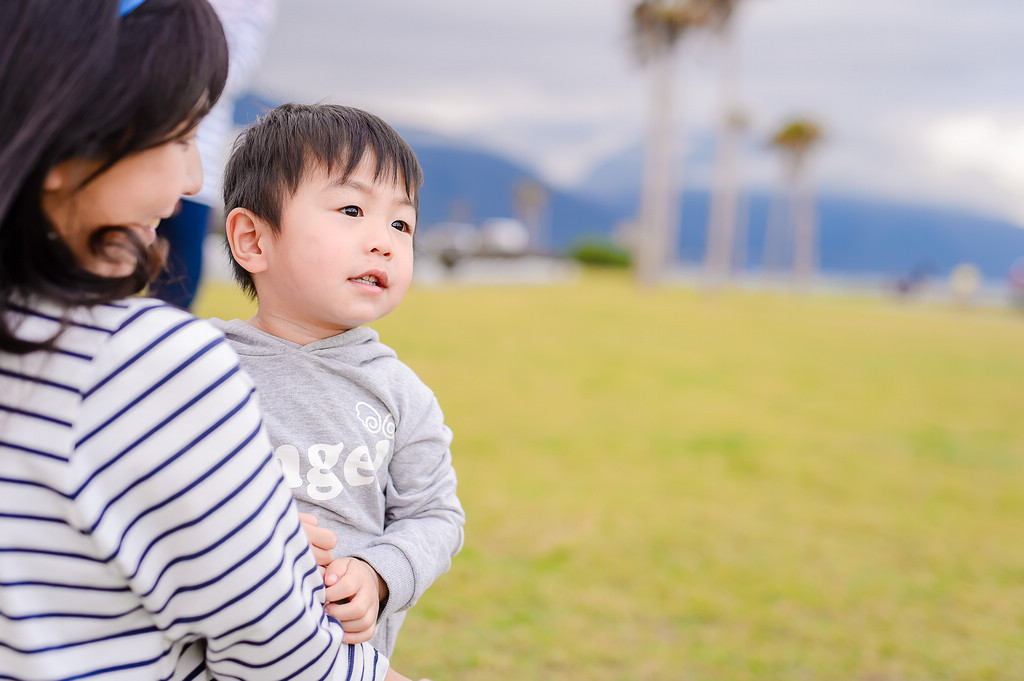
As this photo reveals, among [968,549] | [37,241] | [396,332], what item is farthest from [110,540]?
[396,332]

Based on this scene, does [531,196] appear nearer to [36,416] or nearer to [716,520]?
[716,520]

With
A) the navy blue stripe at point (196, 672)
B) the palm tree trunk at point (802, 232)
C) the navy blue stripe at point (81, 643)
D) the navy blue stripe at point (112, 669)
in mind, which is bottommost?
the navy blue stripe at point (196, 672)

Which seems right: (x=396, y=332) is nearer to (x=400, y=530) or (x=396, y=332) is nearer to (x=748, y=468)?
(x=748, y=468)

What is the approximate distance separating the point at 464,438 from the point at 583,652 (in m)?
2.42

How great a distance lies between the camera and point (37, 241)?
74 cm

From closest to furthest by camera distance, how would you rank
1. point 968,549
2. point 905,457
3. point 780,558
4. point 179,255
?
point 179,255 → point 780,558 → point 968,549 → point 905,457

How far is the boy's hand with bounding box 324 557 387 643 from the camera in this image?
3.00ft

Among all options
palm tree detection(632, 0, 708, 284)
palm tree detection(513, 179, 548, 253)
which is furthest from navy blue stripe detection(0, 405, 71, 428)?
palm tree detection(513, 179, 548, 253)

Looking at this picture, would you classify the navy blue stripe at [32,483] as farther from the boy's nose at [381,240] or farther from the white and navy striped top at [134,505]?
the boy's nose at [381,240]

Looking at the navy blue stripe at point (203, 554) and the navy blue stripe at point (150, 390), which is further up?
the navy blue stripe at point (150, 390)

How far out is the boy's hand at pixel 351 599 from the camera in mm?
915

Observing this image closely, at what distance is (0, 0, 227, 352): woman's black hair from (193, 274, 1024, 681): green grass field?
1.97 meters

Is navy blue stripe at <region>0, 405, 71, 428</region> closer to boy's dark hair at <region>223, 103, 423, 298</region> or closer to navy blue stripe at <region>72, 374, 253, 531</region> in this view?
navy blue stripe at <region>72, 374, 253, 531</region>

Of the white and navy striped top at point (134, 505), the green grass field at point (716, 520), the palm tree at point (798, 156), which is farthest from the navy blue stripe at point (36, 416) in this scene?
the palm tree at point (798, 156)
